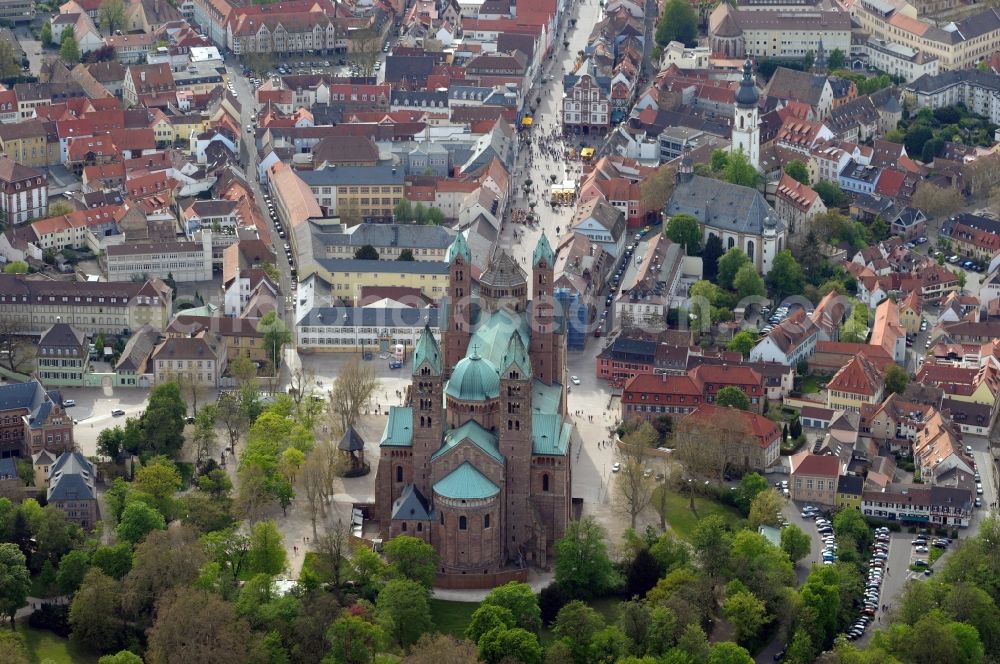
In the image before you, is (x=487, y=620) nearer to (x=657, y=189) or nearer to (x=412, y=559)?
(x=412, y=559)

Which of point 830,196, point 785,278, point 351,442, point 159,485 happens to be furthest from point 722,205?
point 159,485

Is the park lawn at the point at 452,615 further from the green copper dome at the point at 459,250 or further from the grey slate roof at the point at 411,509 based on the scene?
the green copper dome at the point at 459,250

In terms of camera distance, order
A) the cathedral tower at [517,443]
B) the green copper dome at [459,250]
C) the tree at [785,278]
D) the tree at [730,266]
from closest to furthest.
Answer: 1. the cathedral tower at [517,443]
2. the green copper dome at [459,250]
3. the tree at [785,278]
4. the tree at [730,266]

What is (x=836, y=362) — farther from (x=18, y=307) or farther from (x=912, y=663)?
(x=18, y=307)

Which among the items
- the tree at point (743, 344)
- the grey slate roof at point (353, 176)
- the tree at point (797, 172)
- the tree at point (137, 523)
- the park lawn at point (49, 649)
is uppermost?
the grey slate roof at point (353, 176)

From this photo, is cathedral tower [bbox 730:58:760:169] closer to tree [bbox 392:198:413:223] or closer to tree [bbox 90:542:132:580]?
tree [bbox 392:198:413:223]

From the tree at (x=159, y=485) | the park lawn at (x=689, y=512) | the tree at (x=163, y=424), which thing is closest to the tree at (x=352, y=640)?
the tree at (x=159, y=485)

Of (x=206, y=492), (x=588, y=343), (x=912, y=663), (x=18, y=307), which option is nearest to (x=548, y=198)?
(x=588, y=343)
